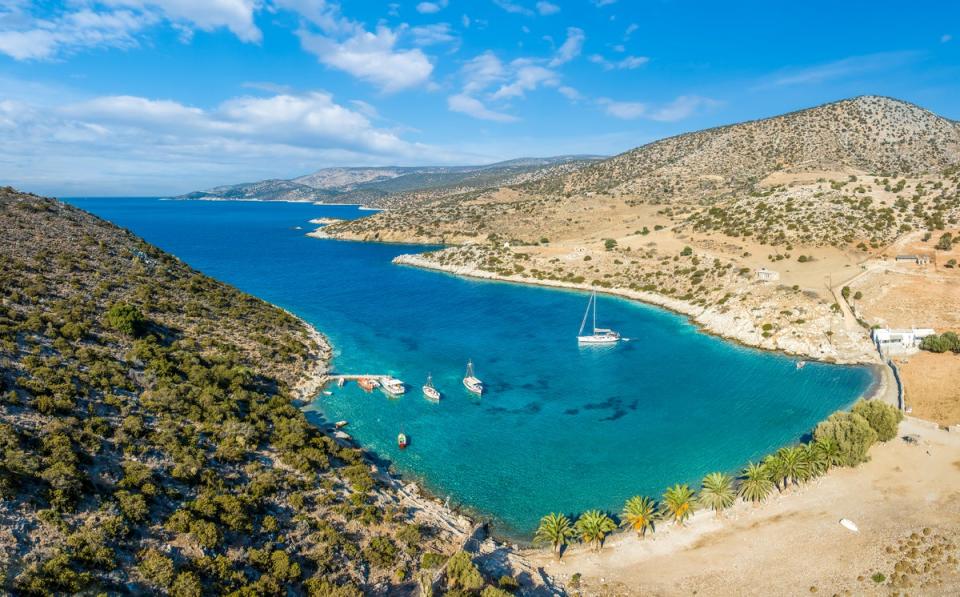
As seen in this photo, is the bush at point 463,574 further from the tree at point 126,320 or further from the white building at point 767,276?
the white building at point 767,276

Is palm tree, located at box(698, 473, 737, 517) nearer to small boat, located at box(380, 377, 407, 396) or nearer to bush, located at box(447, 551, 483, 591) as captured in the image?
bush, located at box(447, 551, 483, 591)

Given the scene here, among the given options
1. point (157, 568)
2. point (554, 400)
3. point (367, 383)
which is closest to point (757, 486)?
point (554, 400)

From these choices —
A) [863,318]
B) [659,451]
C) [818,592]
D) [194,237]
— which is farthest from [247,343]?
[194,237]

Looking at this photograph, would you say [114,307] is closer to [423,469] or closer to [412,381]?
[412,381]

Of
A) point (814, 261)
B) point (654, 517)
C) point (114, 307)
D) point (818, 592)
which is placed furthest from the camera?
point (814, 261)

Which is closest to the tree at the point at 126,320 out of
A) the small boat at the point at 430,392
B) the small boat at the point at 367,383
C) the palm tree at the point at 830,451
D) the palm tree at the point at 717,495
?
the small boat at the point at 367,383

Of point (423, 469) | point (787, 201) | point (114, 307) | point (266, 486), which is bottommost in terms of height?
point (423, 469)
